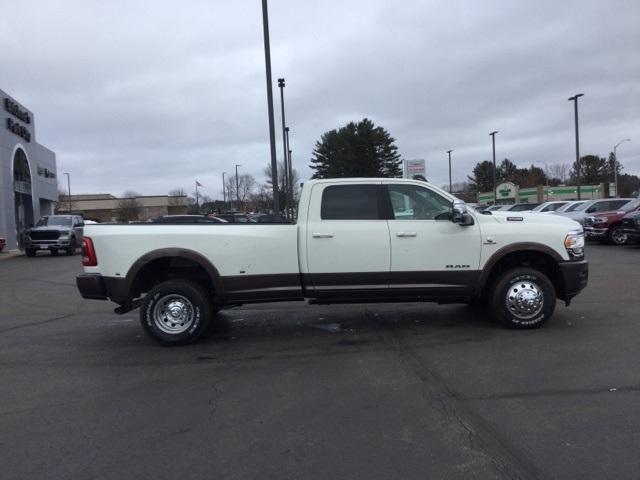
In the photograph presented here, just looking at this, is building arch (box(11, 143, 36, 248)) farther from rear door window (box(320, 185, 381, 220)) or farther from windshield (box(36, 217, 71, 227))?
rear door window (box(320, 185, 381, 220))

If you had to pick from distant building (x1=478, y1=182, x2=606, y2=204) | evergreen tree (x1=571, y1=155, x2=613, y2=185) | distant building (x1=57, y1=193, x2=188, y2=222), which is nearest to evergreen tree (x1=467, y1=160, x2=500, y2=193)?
evergreen tree (x1=571, y1=155, x2=613, y2=185)

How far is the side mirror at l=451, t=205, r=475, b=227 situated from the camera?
6.90 metres

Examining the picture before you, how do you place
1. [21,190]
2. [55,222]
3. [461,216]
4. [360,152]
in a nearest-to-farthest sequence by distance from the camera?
[461,216], [55,222], [21,190], [360,152]

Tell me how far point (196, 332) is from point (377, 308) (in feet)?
10.7

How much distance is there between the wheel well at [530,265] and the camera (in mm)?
7297

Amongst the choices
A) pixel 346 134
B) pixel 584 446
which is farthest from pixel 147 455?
pixel 346 134

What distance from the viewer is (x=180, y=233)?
269 inches

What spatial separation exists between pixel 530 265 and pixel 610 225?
1448 cm

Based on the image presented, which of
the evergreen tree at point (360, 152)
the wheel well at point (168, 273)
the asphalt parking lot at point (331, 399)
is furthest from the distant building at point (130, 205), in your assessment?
the asphalt parking lot at point (331, 399)

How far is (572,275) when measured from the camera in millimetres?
7141

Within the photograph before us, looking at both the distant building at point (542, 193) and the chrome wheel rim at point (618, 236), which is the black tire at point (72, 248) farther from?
the distant building at point (542, 193)

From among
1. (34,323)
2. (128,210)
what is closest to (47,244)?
(34,323)

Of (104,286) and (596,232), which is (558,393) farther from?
(596,232)

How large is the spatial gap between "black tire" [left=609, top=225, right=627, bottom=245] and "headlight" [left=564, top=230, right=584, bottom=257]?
1390cm
